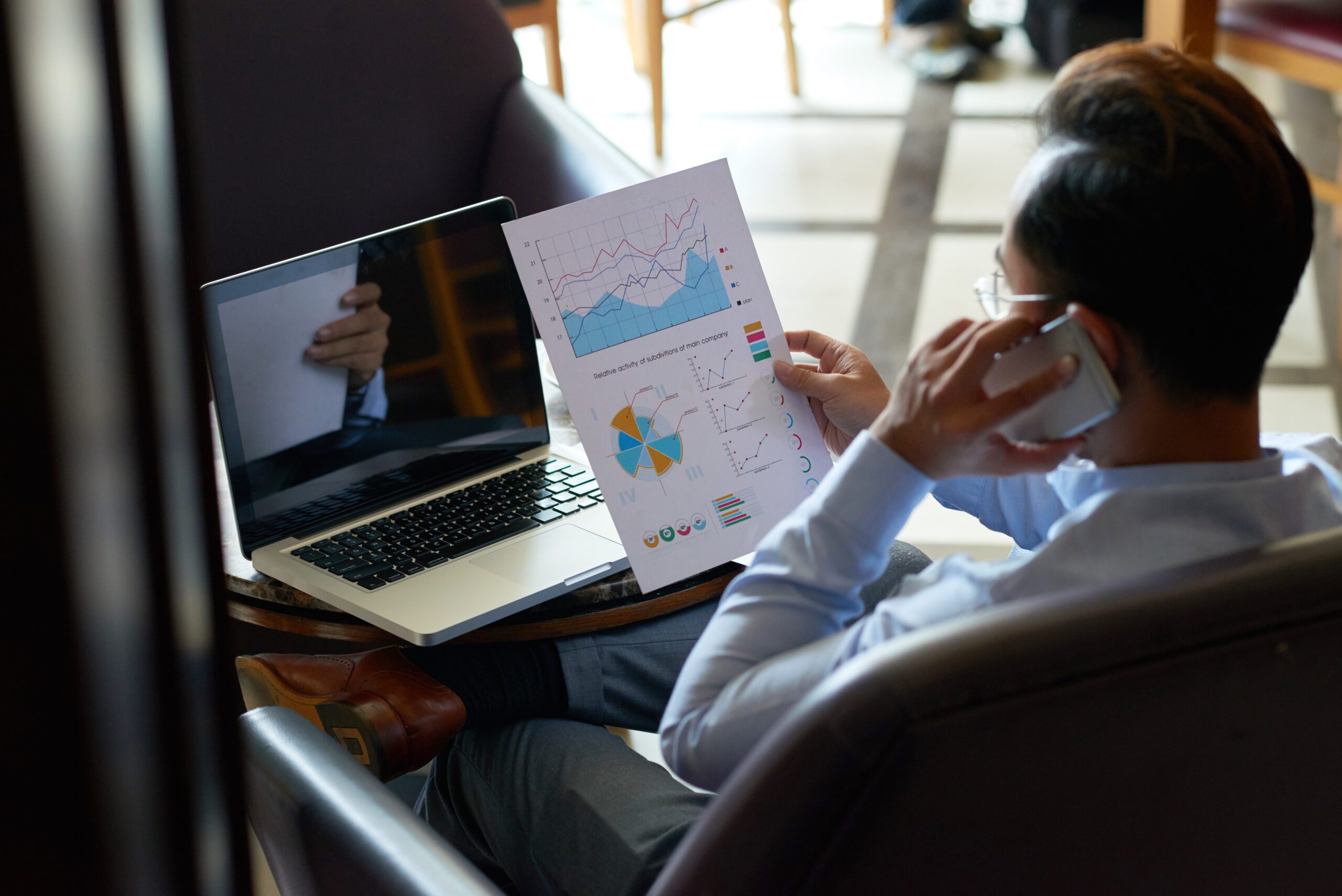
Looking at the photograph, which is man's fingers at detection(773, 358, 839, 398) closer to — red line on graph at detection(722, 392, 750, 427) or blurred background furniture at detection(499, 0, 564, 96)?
red line on graph at detection(722, 392, 750, 427)

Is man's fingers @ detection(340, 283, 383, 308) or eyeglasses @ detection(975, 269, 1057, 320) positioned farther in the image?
man's fingers @ detection(340, 283, 383, 308)

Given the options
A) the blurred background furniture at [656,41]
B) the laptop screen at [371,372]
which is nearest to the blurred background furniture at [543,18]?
the blurred background furniture at [656,41]

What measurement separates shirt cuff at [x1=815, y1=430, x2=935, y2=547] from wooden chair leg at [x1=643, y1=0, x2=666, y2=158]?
322cm

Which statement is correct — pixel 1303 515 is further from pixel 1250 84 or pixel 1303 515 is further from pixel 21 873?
pixel 1250 84

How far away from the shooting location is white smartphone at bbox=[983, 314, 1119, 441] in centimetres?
72

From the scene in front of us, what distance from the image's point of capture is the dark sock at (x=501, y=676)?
107 centimetres

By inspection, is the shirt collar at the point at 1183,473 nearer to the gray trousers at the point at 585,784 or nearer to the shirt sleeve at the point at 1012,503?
the shirt sleeve at the point at 1012,503

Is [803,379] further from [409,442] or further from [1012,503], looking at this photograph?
[409,442]

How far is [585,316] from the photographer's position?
3.34 feet

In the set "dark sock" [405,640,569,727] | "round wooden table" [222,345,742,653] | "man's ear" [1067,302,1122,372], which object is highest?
"man's ear" [1067,302,1122,372]

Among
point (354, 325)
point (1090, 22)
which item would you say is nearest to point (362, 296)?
point (354, 325)

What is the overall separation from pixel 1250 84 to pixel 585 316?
13.6ft

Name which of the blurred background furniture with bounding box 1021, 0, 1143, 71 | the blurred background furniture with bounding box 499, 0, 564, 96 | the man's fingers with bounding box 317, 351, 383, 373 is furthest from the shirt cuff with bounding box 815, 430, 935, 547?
the blurred background furniture with bounding box 1021, 0, 1143, 71

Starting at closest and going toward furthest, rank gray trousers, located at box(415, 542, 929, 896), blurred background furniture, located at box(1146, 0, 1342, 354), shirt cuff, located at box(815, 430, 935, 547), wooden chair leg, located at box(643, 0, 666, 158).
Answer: shirt cuff, located at box(815, 430, 935, 547)
gray trousers, located at box(415, 542, 929, 896)
blurred background furniture, located at box(1146, 0, 1342, 354)
wooden chair leg, located at box(643, 0, 666, 158)
